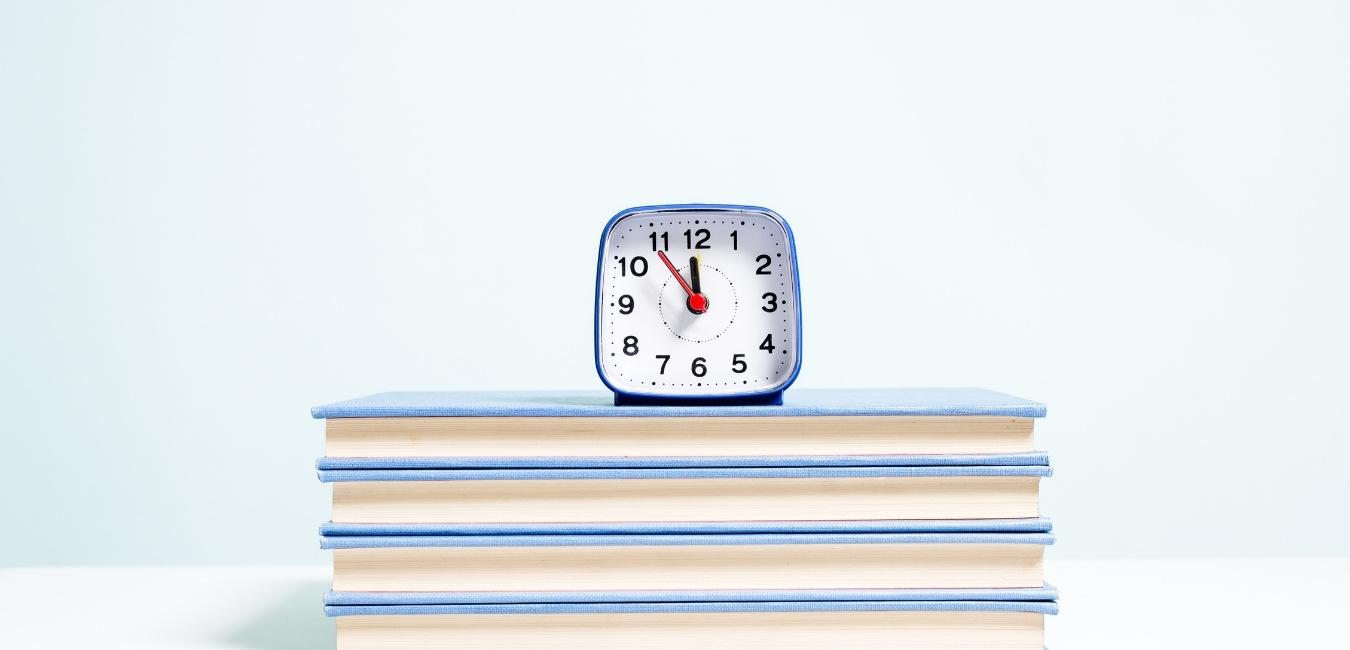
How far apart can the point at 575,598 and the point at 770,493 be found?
227 mm

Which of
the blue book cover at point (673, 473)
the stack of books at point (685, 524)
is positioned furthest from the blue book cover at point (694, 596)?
the blue book cover at point (673, 473)

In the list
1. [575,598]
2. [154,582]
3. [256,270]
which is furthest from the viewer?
[256,270]

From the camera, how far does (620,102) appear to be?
2396 mm

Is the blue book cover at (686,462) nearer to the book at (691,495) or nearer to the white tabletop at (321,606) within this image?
the book at (691,495)

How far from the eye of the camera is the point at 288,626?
5.06 feet

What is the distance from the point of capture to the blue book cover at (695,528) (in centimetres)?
135

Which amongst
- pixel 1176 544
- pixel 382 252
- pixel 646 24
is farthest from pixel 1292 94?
pixel 382 252

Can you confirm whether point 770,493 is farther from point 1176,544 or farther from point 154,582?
point 1176,544

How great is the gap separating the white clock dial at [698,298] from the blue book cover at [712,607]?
23cm

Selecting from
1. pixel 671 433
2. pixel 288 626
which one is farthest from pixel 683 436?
pixel 288 626

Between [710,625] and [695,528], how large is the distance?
10 centimetres

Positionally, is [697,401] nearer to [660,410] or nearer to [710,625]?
[660,410]

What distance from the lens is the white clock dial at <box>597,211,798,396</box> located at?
142 cm

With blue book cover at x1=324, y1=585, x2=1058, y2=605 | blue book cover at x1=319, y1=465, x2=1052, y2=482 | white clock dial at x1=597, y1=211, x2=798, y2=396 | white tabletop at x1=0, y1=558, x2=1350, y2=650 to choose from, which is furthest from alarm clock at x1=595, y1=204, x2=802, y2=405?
white tabletop at x1=0, y1=558, x2=1350, y2=650
